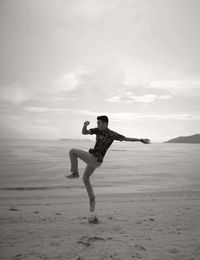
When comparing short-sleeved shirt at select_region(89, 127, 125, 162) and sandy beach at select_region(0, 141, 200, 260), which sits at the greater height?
short-sleeved shirt at select_region(89, 127, 125, 162)

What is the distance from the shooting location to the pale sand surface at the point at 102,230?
465 centimetres

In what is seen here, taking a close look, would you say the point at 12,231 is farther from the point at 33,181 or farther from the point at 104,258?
the point at 33,181

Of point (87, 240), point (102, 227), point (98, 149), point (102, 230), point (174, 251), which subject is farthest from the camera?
point (98, 149)

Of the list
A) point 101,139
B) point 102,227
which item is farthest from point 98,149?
point 102,227

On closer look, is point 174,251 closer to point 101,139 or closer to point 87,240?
point 87,240

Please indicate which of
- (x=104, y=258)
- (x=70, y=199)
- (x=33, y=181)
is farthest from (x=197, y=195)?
(x=33, y=181)

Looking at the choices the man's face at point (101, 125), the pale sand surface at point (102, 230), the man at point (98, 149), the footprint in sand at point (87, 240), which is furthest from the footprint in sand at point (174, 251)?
the man's face at point (101, 125)

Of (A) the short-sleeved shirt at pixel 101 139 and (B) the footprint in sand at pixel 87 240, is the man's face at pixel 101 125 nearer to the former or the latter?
(A) the short-sleeved shirt at pixel 101 139

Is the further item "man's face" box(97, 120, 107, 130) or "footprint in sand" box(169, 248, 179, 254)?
"man's face" box(97, 120, 107, 130)

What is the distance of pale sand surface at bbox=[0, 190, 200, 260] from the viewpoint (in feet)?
15.2

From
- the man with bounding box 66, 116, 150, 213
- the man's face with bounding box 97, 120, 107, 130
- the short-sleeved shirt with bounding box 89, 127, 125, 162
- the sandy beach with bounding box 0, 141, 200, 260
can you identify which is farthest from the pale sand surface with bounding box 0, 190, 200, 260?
the man's face with bounding box 97, 120, 107, 130

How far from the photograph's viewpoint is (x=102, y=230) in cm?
596

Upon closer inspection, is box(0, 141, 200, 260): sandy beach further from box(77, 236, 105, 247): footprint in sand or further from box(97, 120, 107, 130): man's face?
box(97, 120, 107, 130): man's face

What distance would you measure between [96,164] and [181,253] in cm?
284
